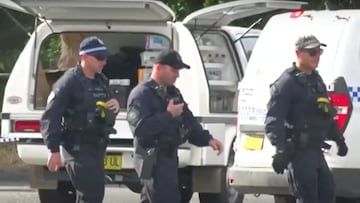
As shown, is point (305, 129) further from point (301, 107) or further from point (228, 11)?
point (228, 11)

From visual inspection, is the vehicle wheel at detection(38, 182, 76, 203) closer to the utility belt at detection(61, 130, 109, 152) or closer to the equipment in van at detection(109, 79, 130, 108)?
the equipment in van at detection(109, 79, 130, 108)

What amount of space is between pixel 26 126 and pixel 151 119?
9.23ft

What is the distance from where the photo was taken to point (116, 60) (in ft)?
38.3

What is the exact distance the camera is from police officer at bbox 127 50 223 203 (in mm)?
8461

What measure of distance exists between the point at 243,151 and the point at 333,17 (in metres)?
1.40

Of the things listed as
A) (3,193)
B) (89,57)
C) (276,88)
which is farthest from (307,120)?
(3,193)

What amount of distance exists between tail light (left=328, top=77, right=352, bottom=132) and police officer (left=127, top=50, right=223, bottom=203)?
1.34 meters

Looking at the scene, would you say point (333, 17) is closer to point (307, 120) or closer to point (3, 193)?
point (307, 120)

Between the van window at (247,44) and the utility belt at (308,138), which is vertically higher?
the van window at (247,44)

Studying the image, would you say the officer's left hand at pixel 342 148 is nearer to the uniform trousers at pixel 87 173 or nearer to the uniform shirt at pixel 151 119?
the uniform shirt at pixel 151 119

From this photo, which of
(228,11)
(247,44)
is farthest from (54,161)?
(247,44)

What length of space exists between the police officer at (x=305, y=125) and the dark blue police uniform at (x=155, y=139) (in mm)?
759

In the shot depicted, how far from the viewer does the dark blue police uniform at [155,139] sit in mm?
8461

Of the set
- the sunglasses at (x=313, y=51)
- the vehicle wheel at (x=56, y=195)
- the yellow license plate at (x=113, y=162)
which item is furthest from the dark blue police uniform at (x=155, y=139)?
the vehicle wheel at (x=56, y=195)
